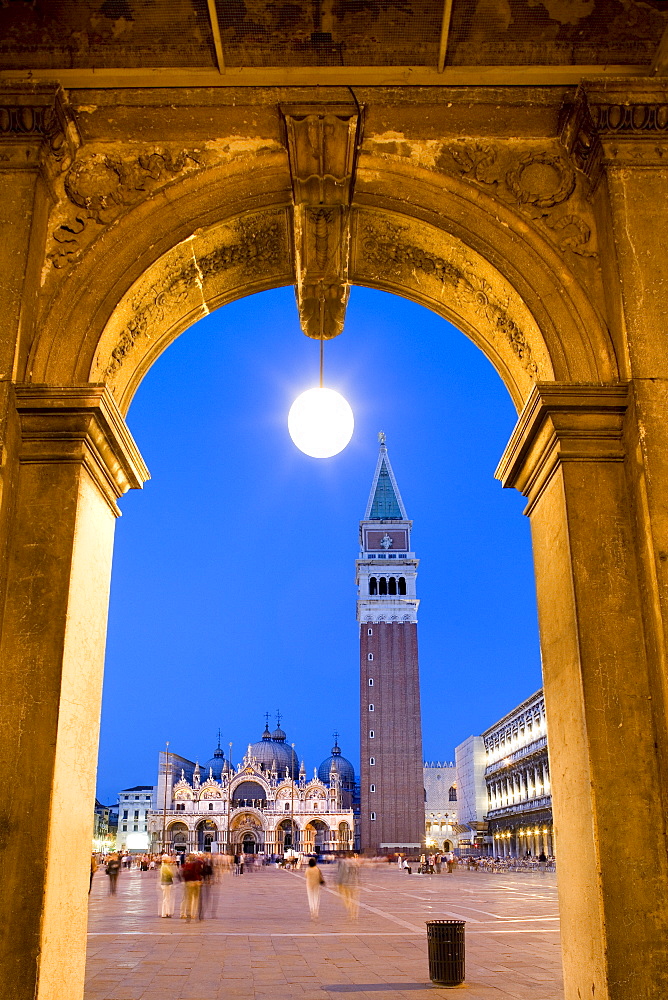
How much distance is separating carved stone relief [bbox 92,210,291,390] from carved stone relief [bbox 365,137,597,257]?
1162 mm

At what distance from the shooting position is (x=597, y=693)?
206 inches

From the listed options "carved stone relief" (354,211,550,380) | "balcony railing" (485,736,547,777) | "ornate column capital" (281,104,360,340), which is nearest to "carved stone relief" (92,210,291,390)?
"ornate column capital" (281,104,360,340)

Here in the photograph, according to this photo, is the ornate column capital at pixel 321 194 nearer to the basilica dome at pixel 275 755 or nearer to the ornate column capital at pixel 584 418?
the ornate column capital at pixel 584 418

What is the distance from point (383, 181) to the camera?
672 cm

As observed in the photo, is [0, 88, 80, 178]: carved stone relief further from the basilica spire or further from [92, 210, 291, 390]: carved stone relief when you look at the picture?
the basilica spire

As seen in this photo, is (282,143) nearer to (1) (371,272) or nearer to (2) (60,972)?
(1) (371,272)

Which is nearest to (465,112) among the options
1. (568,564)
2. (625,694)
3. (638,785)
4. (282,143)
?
(282,143)

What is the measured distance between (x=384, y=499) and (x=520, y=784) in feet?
139

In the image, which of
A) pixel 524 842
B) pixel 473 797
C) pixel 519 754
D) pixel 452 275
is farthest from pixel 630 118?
pixel 473 797

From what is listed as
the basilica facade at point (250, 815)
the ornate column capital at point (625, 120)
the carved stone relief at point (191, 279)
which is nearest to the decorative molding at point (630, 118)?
the ornate column capital at point (625, 120)

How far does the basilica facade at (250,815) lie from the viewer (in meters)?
106

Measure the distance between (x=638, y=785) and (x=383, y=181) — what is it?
4.58 m

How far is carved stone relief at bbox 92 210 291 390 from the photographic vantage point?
6.61m

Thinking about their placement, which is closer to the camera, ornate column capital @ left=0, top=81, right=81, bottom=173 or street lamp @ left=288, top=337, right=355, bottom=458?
ornate column capital @ left=0, top=81, right=81, bottom=173
